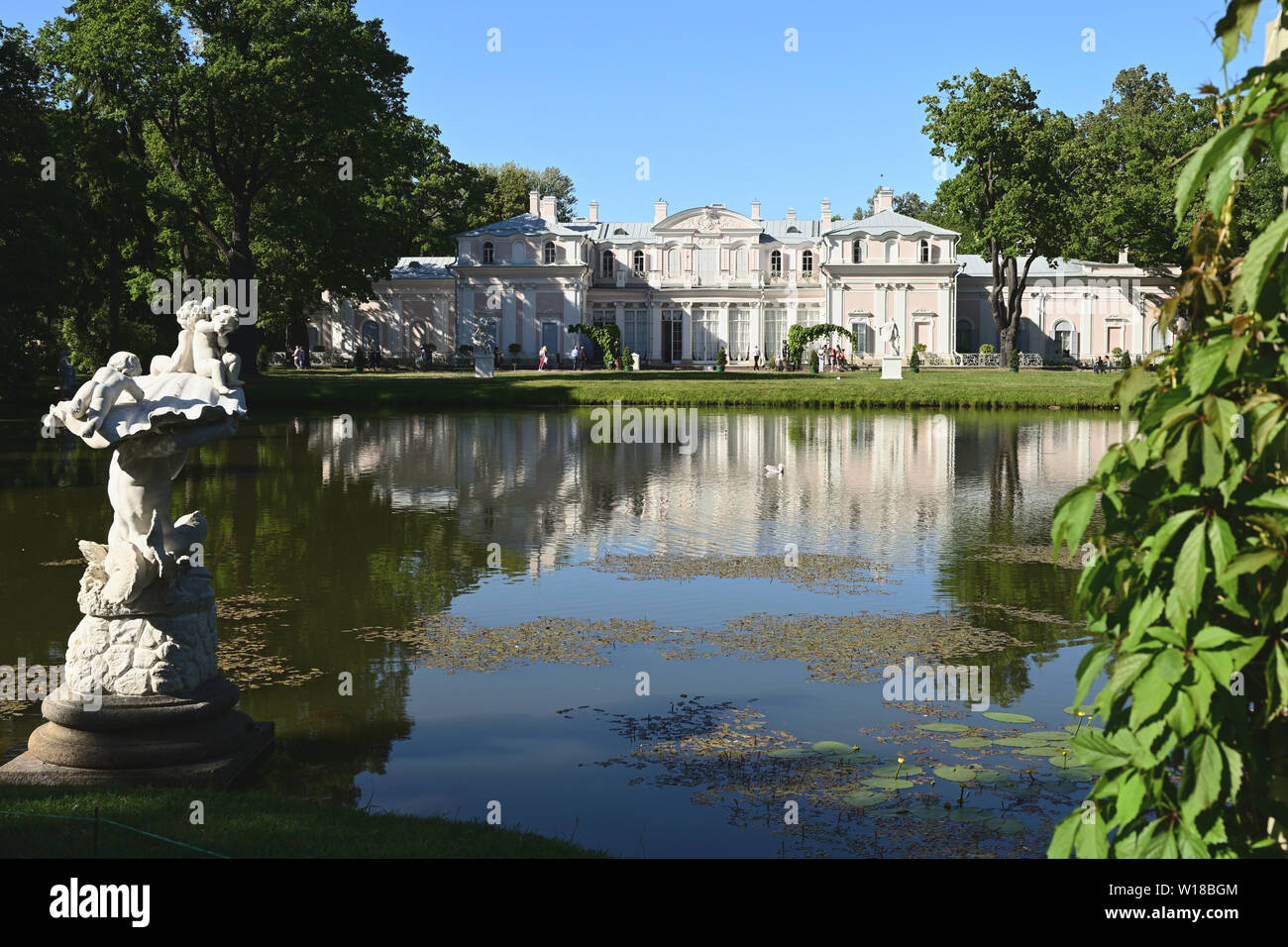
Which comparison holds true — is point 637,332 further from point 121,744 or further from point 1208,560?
point 1208,560

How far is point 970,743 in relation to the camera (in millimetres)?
7730

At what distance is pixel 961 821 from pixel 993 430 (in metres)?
25.5

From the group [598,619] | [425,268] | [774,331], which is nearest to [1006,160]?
[774,331]

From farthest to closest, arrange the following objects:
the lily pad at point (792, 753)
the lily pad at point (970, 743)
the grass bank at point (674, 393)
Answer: the grass bank at point (674, 393) < the lily pad at point (970, 743) < the lily pad at point (792, 753)

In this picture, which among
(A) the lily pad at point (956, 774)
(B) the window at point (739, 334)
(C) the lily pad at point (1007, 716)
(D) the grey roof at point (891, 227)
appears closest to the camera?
(A) the lily pad at point (956, 774)

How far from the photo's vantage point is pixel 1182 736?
2766mm

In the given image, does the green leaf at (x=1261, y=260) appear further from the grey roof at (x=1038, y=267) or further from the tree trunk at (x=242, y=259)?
the grey roof at (x=1038, y=267)

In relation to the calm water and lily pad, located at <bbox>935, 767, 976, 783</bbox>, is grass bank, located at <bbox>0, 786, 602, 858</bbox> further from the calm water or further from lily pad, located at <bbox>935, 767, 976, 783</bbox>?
lily pad, located at <bbox>935, 767, 976, 783</bbox>

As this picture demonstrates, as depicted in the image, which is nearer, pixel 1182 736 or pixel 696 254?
pixel 1182 736

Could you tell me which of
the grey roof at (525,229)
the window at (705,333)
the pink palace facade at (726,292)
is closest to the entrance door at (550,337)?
the pink palace facade at (726,292)

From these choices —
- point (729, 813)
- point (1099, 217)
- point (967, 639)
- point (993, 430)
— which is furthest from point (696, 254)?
point (729, 813)

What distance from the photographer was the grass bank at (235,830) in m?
5.02

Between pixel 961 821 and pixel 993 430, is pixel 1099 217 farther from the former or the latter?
pixel 961 821

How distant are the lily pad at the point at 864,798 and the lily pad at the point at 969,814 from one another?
39cm
